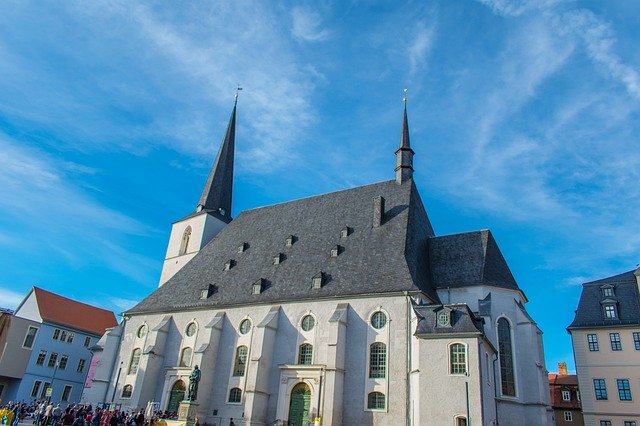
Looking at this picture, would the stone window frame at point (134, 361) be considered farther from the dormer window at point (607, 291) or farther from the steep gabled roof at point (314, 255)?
the dormer window at point (607, 291)

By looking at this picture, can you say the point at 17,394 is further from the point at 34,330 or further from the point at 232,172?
the point at 232,172

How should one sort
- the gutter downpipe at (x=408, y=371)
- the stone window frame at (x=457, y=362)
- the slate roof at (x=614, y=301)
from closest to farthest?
1. the stone window frame at (x=457, y=362)
2. the gutter downpipe at (x=408, y=371)
3. the slate roof at (x=614, y=301)

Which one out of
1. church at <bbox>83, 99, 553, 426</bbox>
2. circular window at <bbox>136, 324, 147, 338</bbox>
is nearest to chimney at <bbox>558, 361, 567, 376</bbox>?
church at <bbox>83, 99, 553, 426</bbox>

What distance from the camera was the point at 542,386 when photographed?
23.5m

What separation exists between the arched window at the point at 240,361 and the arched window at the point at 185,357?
11.6 ft

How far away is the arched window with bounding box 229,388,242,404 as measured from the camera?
26266mm

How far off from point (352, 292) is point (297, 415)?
659 cm

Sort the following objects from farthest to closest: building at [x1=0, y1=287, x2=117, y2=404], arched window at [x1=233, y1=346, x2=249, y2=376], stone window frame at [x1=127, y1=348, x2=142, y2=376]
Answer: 1. building at [x1=0, y1=287, x2=117, y2=404]
2. stone window frame at [x1=127, y1=348, x2=142, y2=376]
3. arched window at [x1=233, y1=346, x2=249, y2=376]

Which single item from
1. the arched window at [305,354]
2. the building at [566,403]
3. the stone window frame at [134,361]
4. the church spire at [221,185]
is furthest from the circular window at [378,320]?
the building at [566,403]

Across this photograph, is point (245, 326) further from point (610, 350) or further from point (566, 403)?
point (566, 403)

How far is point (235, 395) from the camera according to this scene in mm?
26562

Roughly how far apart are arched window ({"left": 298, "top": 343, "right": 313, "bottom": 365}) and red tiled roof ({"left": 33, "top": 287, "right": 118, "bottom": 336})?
1034 inches

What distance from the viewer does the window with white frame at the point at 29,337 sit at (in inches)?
1519

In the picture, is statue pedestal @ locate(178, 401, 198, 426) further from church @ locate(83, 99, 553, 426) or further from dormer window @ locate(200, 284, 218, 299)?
dormer window @ locate(200, 284, 218, 299)
